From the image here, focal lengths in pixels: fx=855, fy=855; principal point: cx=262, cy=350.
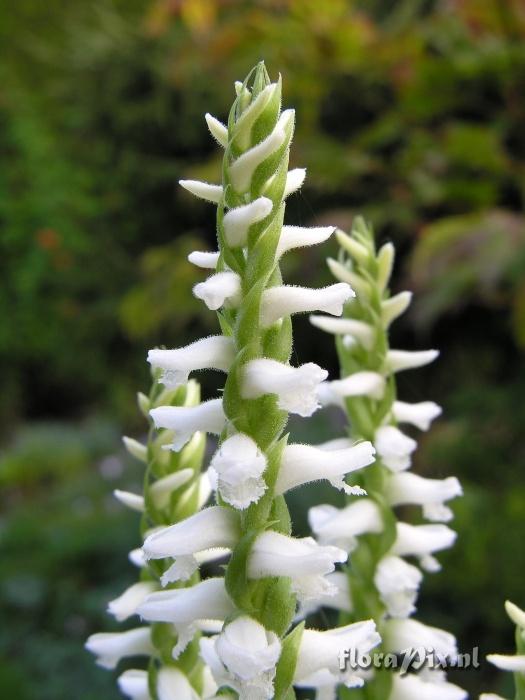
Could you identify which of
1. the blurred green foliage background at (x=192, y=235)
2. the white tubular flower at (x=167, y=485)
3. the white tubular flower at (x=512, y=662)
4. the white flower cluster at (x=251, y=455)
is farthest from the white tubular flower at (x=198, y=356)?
the blurred green foliage background at (x=192, y=235)

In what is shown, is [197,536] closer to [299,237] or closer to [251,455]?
[251,455]

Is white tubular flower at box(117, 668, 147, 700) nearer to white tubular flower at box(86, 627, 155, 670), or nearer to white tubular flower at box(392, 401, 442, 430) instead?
white tubular flower at box(86, 627, 155, 670)

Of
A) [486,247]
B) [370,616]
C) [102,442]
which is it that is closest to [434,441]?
[486,247]

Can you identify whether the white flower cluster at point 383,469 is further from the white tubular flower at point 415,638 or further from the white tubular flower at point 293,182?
the white tubular flower at point 293,182

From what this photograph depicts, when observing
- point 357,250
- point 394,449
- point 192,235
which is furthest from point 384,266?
point 192,235

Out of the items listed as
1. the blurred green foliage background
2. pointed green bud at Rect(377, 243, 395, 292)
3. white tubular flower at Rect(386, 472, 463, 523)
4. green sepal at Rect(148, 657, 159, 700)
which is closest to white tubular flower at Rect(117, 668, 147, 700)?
green sepal at Rect(148, 657, 159, 700)

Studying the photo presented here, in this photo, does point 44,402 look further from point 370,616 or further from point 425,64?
point 370,616
